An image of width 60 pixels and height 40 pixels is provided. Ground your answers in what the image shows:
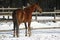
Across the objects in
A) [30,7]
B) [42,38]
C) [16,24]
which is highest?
[30,7]

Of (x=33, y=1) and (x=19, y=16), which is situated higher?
(x=33, y=1)

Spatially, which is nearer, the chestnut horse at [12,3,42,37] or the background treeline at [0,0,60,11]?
the chestnut horse at [12,3,42,37]

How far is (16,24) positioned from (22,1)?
54.4 feet

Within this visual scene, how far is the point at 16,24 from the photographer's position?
1071 centimetres

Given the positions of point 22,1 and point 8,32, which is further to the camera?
point 22,1

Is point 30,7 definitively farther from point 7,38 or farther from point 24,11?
point 7,38

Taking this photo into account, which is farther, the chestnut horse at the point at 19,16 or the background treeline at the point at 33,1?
the background treeline at the point at 33,1

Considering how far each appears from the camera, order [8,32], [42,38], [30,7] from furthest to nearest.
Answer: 1. [8,32]
2. [30,7]
3. [42,38]

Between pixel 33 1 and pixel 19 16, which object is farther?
pixel 33 1

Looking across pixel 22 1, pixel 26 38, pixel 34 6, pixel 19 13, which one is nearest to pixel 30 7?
pixel 34 6

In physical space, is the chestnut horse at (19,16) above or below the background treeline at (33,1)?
below

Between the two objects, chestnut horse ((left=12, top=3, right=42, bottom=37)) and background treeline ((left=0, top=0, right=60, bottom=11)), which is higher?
background treeline ((left=0, top=0, right=60, bottom=11))

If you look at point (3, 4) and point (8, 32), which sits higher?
point (3, 4)

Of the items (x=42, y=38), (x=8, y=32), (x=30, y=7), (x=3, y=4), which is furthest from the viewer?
(x=3, y=4)
